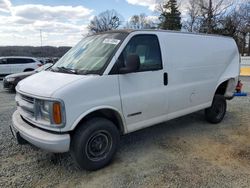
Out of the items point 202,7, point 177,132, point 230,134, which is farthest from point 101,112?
point 202,7

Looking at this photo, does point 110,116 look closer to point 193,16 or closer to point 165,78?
point 165,78

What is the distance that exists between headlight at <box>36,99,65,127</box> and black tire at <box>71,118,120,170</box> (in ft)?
1.19

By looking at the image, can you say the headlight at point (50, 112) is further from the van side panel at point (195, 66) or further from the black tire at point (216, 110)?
the black tire at point (216, 110)

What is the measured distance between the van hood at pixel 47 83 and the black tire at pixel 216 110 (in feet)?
11.7

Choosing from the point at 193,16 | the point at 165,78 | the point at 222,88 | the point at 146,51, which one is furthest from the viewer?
the point at 193,16

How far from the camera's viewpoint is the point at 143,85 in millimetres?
3990

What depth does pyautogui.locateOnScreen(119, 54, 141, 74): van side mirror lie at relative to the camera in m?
3.57

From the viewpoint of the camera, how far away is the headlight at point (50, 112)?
10.3 feet

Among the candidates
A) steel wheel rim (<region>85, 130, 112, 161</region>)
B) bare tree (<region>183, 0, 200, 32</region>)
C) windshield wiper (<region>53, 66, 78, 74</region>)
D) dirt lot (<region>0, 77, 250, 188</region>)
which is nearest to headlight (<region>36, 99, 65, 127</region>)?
steel wheel rim (<region>85, 130, 112, 161</region>)

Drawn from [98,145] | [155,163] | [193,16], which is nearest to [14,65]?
[98,145]

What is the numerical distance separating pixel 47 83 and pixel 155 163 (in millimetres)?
2034

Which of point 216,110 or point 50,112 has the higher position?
point 50,112

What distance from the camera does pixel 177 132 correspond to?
5340 millimetres

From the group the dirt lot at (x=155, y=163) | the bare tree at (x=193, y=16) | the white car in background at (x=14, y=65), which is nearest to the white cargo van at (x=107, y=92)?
the dirt lot at (x=155, y=163)
